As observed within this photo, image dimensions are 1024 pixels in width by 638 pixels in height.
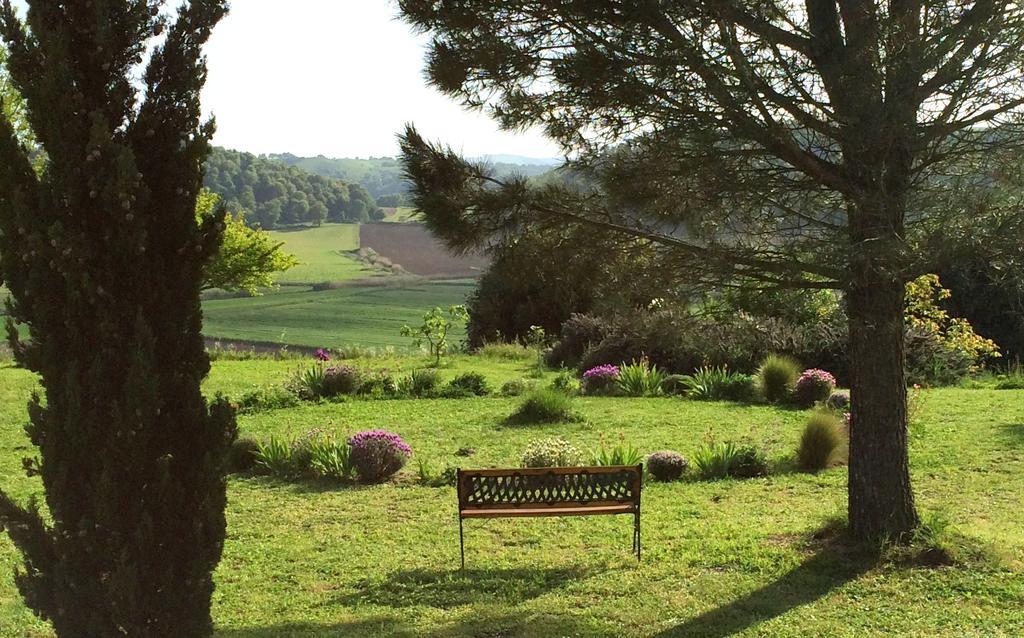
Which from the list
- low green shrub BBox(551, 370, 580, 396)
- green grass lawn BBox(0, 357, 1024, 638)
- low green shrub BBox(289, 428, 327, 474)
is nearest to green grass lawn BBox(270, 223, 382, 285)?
low green shrub BBox(551, 370, 580, 396)

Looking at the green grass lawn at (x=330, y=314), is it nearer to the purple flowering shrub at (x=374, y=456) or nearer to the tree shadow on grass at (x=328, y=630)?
the purple flowering shrub at (x=374, y=456)

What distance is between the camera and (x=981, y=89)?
5.12 metres

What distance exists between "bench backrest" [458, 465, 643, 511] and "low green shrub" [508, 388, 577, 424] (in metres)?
6.33

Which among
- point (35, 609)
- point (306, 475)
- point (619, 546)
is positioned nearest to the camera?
point (35, 609)

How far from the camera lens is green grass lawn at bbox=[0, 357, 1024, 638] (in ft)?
18.3

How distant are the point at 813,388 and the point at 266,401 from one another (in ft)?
29.5

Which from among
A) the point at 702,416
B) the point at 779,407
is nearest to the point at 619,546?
the point at 702,416

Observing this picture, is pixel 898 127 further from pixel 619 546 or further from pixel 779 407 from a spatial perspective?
pixel 779 407

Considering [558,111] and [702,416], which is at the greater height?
[558,111]

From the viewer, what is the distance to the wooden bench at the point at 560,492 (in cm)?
679

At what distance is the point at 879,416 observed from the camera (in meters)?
6.32

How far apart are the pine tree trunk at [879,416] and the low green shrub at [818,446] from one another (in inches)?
136

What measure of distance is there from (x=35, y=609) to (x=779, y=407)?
12032 mm

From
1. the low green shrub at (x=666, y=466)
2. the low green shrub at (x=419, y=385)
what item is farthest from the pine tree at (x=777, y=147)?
the low green shrub at (x=419, y=385)
